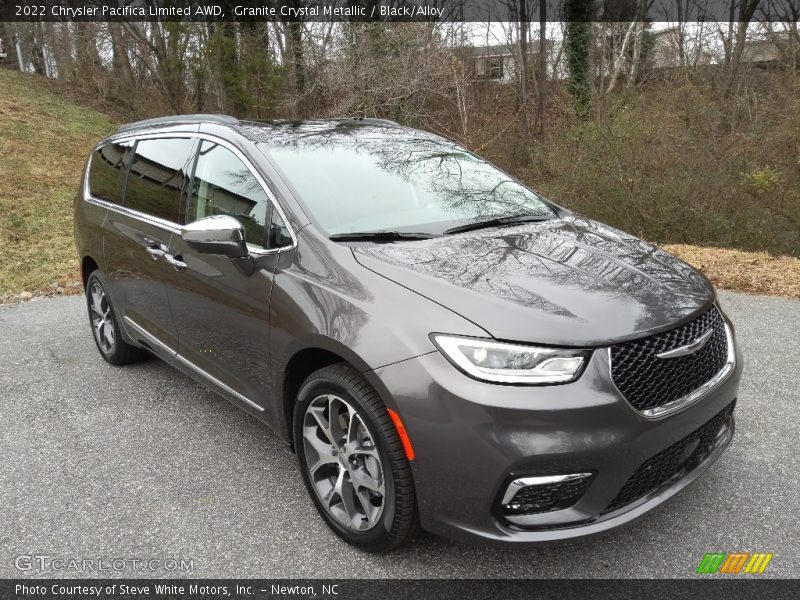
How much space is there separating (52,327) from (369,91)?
437 inches

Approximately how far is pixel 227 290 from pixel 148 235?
3.35 feet

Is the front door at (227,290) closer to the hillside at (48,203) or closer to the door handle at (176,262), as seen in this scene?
the door handle at (176,262)

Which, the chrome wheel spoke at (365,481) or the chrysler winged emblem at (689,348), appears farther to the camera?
the chrome wheel spoke at (365,481)

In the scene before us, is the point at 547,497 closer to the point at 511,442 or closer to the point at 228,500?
the point at 511,442

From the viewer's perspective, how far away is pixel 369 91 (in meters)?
15.4

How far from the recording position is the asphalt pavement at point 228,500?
2.55 m

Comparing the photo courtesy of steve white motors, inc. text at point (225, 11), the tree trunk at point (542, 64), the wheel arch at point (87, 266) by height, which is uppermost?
the photo courtesy of steve white motors, inc. text at point (225, 11)

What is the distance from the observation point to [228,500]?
3.05m

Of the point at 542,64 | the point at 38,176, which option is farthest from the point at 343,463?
Result: the point at 542,64

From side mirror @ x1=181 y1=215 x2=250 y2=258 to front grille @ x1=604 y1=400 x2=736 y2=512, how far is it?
185 cm

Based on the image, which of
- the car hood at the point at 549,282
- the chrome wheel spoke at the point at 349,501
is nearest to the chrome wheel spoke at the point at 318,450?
the chrome wheel spoke at the point at 349,501

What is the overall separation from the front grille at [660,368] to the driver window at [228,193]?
1.64m

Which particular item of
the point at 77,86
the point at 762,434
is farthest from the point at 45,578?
the point at 77,86

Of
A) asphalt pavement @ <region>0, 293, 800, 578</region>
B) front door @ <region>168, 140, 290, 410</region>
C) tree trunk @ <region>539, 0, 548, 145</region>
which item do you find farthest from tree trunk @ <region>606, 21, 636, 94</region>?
front door @ <region>168, 140, 290, 410</region>
